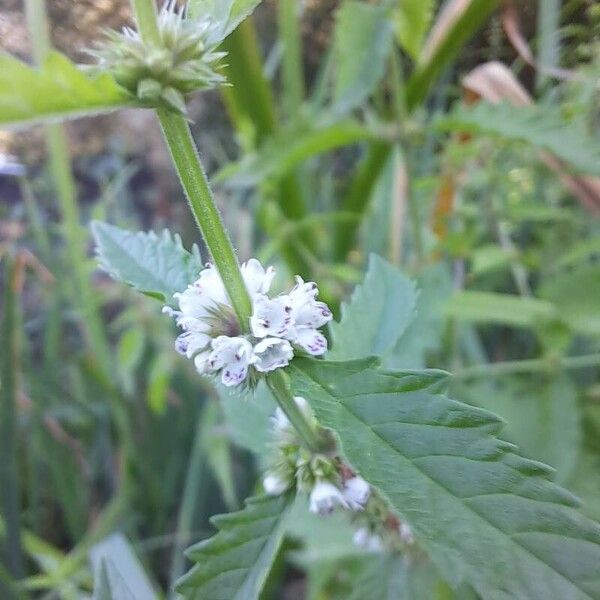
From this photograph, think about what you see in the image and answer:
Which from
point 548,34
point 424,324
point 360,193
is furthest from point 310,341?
point 360,193

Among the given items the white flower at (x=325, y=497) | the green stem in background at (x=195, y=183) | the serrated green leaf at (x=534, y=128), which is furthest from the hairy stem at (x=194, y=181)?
the serrated green leaf at (x=534, y=128)

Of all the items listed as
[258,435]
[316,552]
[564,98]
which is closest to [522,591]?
[258,435]

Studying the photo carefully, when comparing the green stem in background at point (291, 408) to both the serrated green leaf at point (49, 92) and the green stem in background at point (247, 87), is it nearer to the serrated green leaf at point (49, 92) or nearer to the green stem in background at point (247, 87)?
the serrated green leaf at point (49, 92)

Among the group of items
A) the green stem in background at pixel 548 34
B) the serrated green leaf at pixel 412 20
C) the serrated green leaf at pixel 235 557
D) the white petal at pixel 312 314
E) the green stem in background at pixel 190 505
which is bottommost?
the green stem in background at pixel 190 505

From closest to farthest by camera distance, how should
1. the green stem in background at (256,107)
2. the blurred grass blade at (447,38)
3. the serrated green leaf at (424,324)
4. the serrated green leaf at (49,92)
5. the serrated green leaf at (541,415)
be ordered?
the serrated green leaf at (49,92) < the serrated green leaf at (424,324) < the serrated green leaf at (541,415) < the blurred grass blade at (447,38) < the green stem in background at (256,107)

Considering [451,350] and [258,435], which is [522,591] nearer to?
[258,435]

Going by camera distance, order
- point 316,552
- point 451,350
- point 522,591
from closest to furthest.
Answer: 1. point 522,591
2. point 316,552
3. point 451,350

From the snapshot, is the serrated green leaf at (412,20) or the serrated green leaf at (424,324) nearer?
the serrated green leaf at (424,324)

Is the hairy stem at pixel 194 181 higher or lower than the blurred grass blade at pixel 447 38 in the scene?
lower
